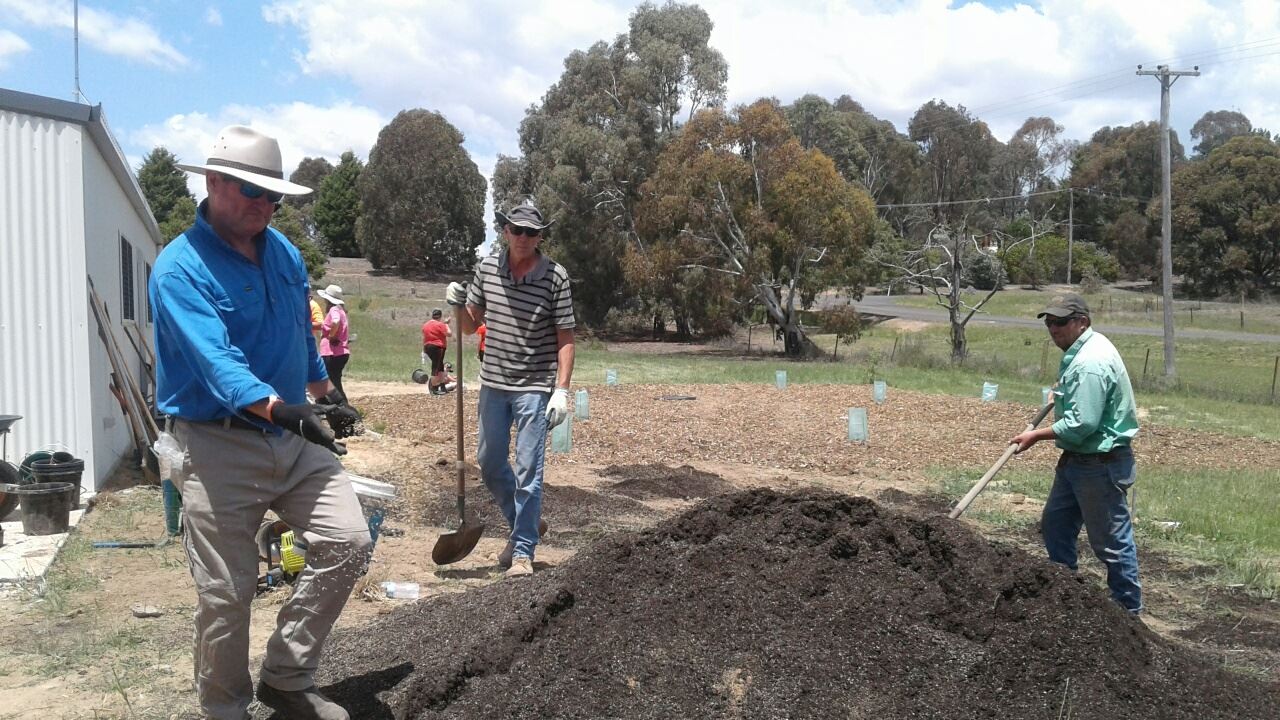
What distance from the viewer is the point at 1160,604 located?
6418 millimetres

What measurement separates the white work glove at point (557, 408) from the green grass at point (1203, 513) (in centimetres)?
445

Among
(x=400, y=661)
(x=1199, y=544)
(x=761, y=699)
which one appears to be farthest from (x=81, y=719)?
(x=1199, y=544)

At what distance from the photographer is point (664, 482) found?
394 inches

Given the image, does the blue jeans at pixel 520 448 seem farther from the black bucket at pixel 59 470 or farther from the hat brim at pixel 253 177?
the black bucket at pixel 59 470

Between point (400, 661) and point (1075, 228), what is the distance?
76.4 meters

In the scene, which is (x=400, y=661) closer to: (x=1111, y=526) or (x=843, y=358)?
(x=1111, y=526)

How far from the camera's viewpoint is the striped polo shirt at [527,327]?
5.99 metres

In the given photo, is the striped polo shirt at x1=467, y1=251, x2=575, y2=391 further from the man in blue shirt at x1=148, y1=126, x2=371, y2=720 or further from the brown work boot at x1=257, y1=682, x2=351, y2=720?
the brown work boot at x1=257, y1=682, x2=351, y2=720

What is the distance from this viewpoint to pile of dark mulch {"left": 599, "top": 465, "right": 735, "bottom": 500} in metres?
9.61

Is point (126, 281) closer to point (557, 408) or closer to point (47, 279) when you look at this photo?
point (47, 279)

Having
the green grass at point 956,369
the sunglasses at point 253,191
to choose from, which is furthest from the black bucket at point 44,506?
the green grass at point 956,369

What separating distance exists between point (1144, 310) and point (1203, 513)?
47965 millimetres

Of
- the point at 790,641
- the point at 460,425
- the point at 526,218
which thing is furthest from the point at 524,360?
the point at 790,641

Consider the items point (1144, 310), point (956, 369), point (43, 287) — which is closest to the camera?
point (43, 287)
